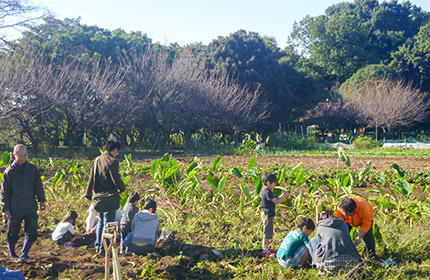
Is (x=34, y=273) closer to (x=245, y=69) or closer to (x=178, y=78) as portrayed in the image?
(x=178, y=78)

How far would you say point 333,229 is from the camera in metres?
3.58

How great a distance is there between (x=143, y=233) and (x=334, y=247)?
2.07 metres

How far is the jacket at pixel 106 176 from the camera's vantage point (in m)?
4.32

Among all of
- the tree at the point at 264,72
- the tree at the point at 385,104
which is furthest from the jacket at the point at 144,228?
the tree at the point at 385,104

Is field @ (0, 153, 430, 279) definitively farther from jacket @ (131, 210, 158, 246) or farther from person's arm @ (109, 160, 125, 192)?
person's arm @ (109, 160, 125, 192)

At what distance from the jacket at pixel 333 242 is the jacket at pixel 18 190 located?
306 cm

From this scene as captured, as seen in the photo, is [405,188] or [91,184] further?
[405,188]

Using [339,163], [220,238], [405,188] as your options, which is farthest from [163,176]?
[339,163]

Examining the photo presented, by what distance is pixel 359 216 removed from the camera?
151 inches

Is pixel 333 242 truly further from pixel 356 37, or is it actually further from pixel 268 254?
pixel 356 37

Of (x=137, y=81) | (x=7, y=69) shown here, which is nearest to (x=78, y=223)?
(x=7, y=69)

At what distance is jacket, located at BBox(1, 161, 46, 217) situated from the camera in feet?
13.5

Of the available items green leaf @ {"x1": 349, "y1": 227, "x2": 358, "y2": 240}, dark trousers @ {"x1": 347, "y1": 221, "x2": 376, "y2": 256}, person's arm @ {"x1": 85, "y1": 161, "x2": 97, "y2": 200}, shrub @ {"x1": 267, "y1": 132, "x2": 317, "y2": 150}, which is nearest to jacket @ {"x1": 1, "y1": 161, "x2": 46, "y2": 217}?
person's arm @ {"x1": 85, "y1": 161, "x2": 97, "y2": 200}

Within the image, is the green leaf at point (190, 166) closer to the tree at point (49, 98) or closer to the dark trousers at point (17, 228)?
the dark trousers at point (17, 228)
